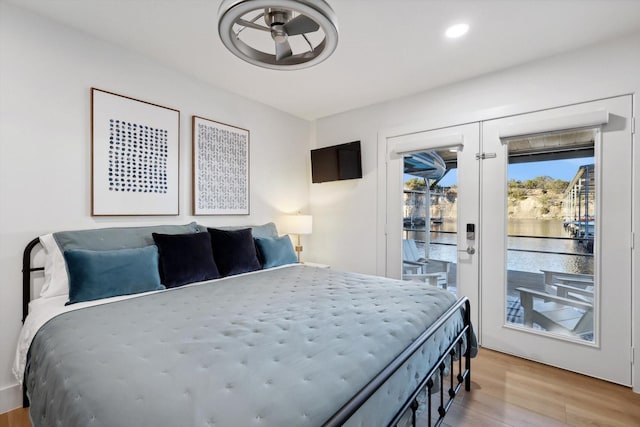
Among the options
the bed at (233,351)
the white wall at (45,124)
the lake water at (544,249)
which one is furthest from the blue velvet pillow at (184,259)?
the lake water at (544,249)

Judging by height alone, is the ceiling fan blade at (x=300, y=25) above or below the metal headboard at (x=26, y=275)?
above

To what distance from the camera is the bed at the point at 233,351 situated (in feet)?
3.14

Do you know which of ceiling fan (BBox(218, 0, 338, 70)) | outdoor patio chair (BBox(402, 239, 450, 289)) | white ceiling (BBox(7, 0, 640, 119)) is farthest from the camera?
outdoor patio chair (BBox(402, 239, 450, 289))

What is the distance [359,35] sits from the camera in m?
2.37

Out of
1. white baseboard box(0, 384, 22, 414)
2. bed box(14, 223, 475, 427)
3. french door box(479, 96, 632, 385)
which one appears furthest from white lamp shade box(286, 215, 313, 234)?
white baseboard box(0, 384, 22, 414)

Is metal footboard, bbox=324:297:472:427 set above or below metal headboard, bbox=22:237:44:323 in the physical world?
below

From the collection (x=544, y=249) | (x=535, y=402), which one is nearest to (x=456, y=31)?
(x=544, y=249)

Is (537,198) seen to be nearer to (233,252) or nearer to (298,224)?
(298,224)

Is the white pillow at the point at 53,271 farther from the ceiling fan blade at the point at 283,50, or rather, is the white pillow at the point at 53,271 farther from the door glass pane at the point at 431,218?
the door glass pane at the point at 431,218

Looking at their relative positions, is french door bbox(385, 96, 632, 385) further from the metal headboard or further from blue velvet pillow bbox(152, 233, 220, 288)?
the metal headboard

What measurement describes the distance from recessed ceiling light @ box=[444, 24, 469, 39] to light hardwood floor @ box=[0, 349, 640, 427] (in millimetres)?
2646

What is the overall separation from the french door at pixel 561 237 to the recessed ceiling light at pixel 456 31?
37.2 inches

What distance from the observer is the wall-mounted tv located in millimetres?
3879

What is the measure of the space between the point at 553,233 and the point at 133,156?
369cm
